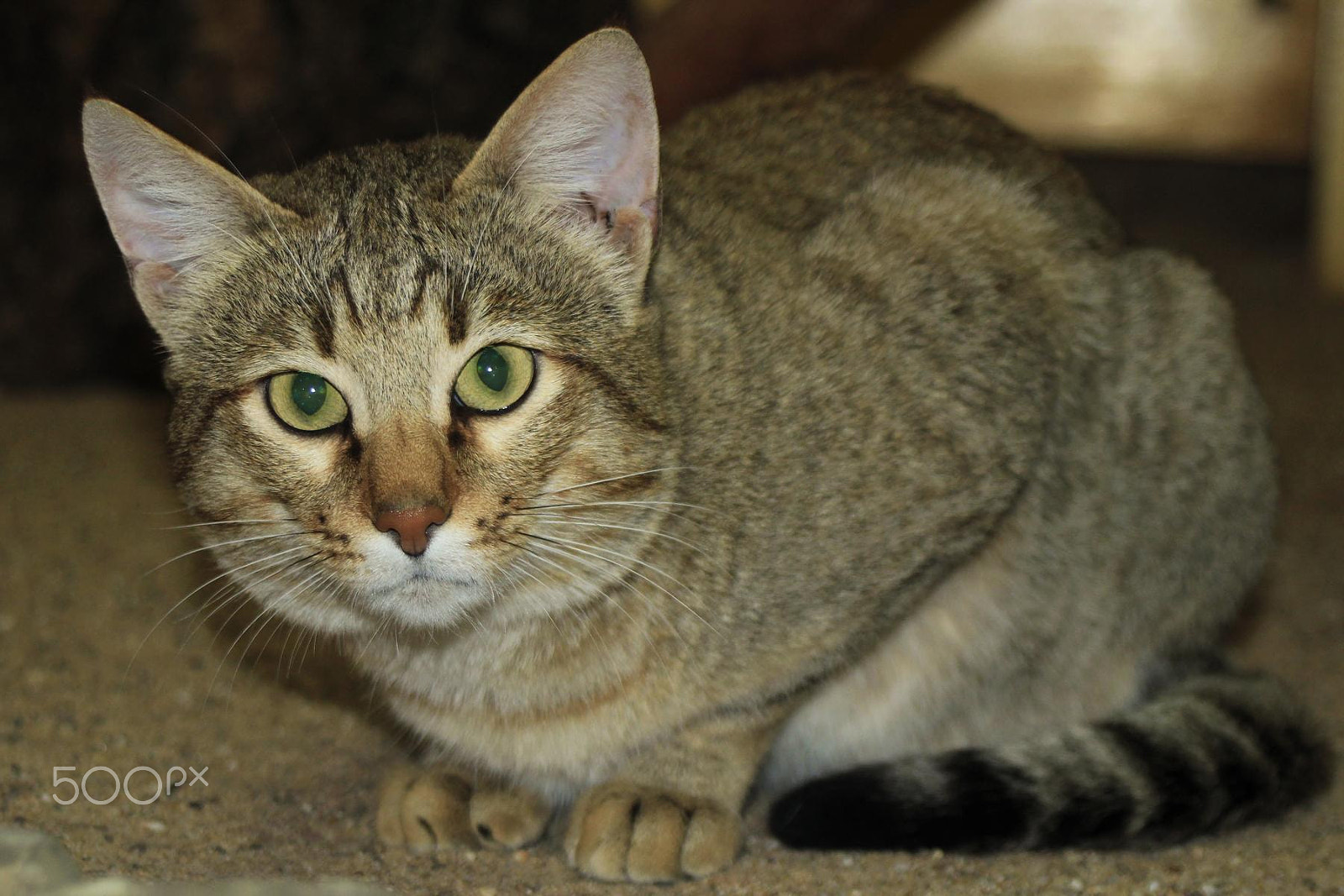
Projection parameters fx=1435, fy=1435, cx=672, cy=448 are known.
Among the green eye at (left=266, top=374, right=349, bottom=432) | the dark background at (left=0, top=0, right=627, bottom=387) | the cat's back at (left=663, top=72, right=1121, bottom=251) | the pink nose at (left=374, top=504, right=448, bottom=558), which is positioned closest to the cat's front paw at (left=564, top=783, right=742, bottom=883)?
the pink nose at (left=374, top=504, right=448, bottom=558)

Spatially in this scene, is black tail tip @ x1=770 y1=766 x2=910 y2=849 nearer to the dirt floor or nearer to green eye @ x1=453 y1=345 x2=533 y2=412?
the dirt floor

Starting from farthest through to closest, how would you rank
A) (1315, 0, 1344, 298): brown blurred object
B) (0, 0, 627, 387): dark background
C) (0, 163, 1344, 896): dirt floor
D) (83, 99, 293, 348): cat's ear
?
1. (1315, 0, 1344, 298): brown blurred object
2. (0, 0, 627, 387): dark background
3. (0, 163, 1344, 896): dirt floor
4. (83, 99, 293, 348): cat's ear

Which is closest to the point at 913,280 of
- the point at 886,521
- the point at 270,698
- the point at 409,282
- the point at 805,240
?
the point at 805,240

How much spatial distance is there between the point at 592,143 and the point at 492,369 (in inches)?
16.9

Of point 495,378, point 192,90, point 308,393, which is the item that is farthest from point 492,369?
point 192,90

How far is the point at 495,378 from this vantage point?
233 centimetres

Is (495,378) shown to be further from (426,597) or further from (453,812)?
(453,812)

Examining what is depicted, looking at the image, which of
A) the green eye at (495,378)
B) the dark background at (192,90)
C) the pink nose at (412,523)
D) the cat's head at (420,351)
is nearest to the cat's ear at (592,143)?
the cat's head at (420,351)

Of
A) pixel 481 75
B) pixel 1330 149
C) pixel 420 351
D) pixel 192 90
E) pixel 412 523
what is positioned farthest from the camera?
pixel 1330 149

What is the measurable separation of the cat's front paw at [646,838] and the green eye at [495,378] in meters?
0.82

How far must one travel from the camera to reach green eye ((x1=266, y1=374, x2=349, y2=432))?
231 centimetres

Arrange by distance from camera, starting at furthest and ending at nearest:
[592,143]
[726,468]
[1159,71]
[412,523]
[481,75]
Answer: [1159,71] < [481,75] < [726,468] < [592,143] < [412,523]

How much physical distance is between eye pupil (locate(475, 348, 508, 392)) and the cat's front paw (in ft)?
2.77

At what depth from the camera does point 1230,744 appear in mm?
2836
